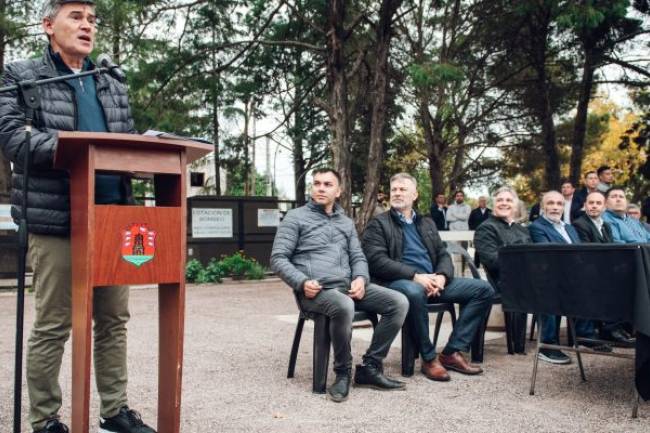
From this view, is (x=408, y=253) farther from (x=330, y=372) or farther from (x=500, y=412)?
(x=500, y=412)

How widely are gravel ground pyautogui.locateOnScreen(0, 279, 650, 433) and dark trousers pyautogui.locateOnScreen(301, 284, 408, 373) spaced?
278 mm

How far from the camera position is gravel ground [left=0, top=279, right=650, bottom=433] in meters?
3.94

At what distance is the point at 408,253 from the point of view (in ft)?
18.7

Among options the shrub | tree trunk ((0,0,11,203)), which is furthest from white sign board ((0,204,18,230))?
the shrub

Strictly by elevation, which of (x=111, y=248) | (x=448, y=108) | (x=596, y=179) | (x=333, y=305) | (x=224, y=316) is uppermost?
(x=448, y=108)

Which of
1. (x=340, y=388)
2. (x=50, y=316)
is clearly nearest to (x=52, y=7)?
(x=50, y=316)

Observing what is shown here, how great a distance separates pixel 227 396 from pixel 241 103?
9024 millimetres

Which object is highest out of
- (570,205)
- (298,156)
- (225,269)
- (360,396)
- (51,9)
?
(298,156)

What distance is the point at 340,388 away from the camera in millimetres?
4566

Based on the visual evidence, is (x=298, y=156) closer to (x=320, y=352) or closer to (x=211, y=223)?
(x=211, y=223)

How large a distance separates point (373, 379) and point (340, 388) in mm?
355

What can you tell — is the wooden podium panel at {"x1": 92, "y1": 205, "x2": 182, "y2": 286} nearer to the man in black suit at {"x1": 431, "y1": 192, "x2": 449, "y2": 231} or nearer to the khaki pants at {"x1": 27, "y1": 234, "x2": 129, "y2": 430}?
the khaki pants at {"x1": 27, "y1": 234, "x2": 129, "y2": 430}

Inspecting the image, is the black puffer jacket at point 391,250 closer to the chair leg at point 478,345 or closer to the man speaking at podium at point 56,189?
the chair leg at point 478,345

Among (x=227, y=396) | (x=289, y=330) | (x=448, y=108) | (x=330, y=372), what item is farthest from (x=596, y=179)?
(x=227, y=396)
